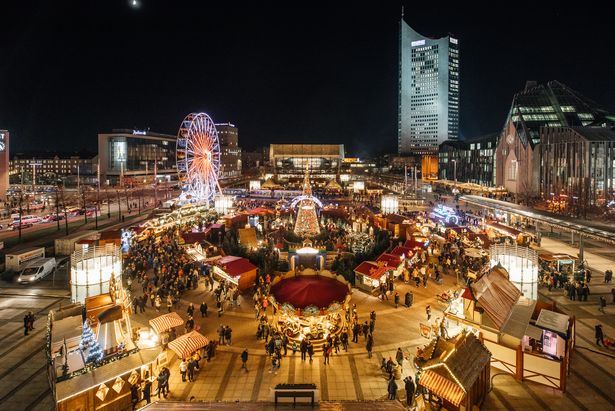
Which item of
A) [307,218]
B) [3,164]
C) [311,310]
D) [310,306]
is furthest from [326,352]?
[3,164]

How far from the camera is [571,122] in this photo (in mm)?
65375

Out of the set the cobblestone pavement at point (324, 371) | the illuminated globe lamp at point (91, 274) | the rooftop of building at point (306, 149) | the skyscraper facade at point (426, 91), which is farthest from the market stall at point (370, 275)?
the skyscraper facade at point (426, 91)

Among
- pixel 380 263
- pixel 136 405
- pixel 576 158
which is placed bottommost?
pixel 136 405

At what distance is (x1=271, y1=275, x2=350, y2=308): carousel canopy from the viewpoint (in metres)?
13.8

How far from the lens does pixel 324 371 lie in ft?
40.4

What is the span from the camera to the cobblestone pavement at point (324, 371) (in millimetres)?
10633

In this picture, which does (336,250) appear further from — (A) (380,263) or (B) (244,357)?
(B) (244,357)

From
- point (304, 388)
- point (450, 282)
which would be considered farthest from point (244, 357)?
point (450, 282)

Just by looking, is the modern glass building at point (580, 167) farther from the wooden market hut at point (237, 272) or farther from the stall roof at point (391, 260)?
the wooden market hut at point (237, 272)

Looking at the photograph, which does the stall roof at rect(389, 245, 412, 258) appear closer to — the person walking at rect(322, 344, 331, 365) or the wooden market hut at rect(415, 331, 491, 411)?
the person walking at rect(322, 344, 331, 365)

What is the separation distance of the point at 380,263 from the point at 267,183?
213ft

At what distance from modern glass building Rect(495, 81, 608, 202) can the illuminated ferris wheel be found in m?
46.0

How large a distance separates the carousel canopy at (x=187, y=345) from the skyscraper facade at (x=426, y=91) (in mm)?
151922

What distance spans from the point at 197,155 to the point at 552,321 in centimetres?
3830
